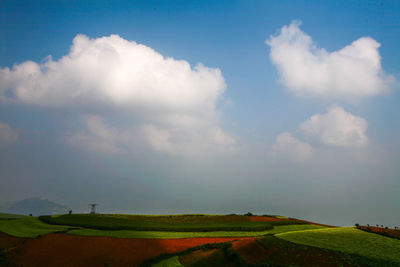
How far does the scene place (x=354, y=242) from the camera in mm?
26188

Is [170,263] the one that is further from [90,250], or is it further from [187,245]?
[90,250]

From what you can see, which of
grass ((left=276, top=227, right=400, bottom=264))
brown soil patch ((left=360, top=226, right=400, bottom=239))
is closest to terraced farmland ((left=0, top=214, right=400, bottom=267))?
grass ((left=276, top=227, right=400, bottom=264))

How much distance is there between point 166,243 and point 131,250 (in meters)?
4.69

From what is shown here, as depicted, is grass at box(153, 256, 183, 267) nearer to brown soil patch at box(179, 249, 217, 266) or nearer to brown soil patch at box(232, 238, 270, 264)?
brown soil patch at box(179, 249, 217, 266)

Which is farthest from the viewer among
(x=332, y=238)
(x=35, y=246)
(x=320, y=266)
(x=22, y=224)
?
(x=22, y=224)

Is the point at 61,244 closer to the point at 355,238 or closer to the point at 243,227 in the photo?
the point at 243,227

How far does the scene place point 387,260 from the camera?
21766 millimetres

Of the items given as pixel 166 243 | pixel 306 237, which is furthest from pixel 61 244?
pixel 306 237

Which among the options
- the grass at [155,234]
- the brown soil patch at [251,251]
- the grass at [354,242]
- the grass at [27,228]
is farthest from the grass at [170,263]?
the grass at [27,228]

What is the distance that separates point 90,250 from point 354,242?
29309mm

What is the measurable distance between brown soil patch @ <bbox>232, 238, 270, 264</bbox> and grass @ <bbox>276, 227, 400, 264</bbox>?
443 centimetres

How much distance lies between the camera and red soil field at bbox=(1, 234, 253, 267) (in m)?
28.4

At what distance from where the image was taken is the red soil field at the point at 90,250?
2842cm

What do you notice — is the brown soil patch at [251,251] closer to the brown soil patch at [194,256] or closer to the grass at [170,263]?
the brown soil patch at [194,256]
